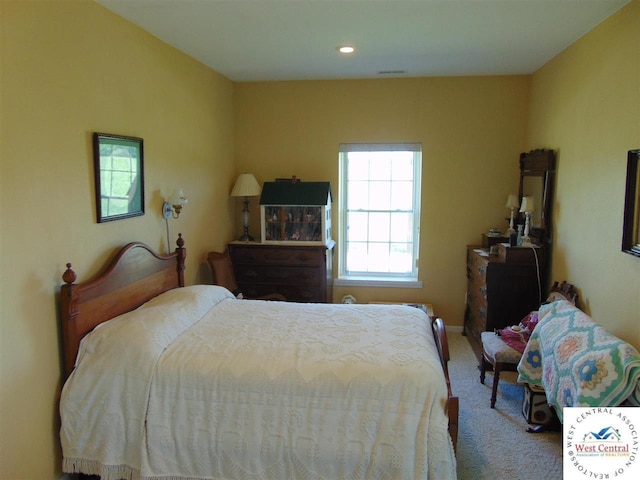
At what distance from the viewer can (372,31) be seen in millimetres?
3123

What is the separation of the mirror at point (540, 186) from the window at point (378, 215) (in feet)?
3.35

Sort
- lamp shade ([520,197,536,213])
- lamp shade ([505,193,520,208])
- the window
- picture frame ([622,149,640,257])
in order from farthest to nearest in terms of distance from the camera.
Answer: the window
lamp shade ([505,193,520,208])
lamp shade ([520,197,536,213])
picture frame ([622,149,640,257])

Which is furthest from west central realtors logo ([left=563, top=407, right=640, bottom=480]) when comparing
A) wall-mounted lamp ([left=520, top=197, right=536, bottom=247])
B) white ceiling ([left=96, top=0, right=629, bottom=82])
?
white ceiling ([left=96, top=0, right=629, bottom=82])

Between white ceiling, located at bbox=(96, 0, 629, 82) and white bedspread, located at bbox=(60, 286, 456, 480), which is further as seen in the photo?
white ceiling, located at bbox=(96, 0, 629, 82)

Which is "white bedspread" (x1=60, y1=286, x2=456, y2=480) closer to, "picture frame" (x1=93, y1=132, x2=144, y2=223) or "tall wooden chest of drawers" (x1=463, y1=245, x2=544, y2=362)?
"picture frame" (x1=93, y1=132, x2=144, y2=223)

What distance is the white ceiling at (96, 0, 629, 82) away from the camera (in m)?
2.69

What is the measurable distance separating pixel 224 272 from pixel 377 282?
1.64 m

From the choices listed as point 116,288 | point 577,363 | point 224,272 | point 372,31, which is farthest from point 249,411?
point 372,31

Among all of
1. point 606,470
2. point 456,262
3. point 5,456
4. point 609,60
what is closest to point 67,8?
point 5,456

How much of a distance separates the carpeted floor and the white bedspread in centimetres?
65

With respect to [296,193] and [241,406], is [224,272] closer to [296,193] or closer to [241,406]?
[296,193]

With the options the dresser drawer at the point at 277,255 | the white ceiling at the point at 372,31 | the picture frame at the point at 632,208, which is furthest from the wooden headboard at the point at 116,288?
the picture frame at the point at 632,208

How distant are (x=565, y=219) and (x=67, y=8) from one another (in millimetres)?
3561

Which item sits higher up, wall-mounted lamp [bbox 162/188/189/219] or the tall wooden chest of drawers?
wall-mounted lamp [bbox 162/188/189/219]
